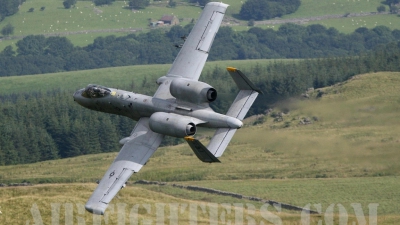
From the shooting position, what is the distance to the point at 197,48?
3568 inches

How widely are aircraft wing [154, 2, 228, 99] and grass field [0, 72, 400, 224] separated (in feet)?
31.5

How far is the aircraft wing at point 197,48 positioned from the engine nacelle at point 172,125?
512 cm

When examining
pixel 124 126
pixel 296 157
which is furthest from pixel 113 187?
pixel 124 126

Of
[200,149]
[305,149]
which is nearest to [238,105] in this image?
[200,149]

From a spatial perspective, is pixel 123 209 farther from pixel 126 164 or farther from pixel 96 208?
pixel 96 208

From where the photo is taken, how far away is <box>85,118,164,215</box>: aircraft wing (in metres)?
77.3

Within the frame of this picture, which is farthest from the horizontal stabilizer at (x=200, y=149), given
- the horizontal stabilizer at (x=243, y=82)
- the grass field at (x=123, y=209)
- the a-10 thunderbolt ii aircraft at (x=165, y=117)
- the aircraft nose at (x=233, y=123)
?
the grass field at (x=123, y=209)

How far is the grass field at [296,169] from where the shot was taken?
98000 mm

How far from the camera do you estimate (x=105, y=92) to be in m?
86.2

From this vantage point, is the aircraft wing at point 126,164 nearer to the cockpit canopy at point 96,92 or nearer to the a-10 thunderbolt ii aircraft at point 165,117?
the a-10 thunderbolt ii aircraft at point 165,117

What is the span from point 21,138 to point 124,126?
64.1 feet

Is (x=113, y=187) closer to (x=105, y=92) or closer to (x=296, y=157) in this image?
(x=105, y=92)

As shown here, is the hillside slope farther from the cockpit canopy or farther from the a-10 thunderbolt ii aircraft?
the cockpit canopy

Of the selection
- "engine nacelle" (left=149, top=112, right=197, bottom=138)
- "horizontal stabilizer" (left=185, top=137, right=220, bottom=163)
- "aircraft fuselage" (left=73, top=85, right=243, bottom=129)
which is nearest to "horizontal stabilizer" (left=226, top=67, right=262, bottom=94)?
"aircraft fuselage" (left=73, top=85, right=243, bottom=129)
